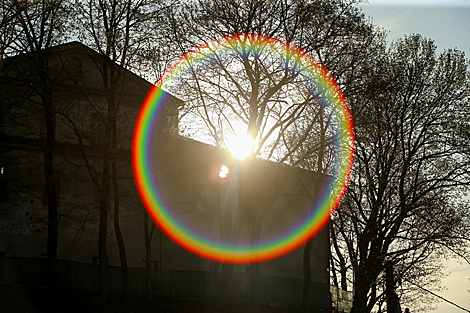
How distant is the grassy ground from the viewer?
17875 millimetres

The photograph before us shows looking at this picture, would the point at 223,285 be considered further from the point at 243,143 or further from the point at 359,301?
the point at 359,301

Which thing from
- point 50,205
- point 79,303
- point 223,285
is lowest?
point 79,303

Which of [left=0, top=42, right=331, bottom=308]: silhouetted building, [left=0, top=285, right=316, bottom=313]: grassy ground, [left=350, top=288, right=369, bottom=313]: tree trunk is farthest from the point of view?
[left=350, top=288, right=369, bottom=313]: tree trunk

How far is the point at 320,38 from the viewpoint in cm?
2273

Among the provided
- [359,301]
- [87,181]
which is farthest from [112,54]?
[359,301]

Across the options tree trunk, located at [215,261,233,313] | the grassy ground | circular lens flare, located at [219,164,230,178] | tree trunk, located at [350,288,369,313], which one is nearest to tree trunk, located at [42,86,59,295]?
the grassy ground

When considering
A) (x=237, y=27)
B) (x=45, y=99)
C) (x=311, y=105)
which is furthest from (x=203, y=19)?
(x=45, y=99)

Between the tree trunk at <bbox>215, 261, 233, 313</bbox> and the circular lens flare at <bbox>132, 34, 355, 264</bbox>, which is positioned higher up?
the circular lens flare at <bbox>132, 34, 355, 264</bbox>

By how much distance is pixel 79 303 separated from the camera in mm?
19562

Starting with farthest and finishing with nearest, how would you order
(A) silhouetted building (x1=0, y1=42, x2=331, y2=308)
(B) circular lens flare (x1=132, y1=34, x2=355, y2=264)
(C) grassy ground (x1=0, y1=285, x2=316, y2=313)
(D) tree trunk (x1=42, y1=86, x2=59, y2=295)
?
(B) circular lens flare (x1=132, y1=34, x2=355, y2=264) → (A) silhouetted building (x1=0, y1=42, x2=331, y2=308) → (D) tree trunk (x1=42, y1=86, x2=59, y2=295) → (C) grassy ground (x1=0, y1=285, x2=316, y2=313)

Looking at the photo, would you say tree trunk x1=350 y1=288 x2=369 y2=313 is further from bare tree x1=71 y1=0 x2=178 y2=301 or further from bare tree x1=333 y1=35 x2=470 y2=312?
bare tree x1=71 y1=0 x2=178 y2=301

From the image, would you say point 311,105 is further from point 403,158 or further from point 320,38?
point 403,158

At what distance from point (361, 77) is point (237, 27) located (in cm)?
571

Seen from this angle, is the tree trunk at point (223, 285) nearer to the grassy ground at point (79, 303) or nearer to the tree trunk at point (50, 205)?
the grassy ground at point (79, 303)
